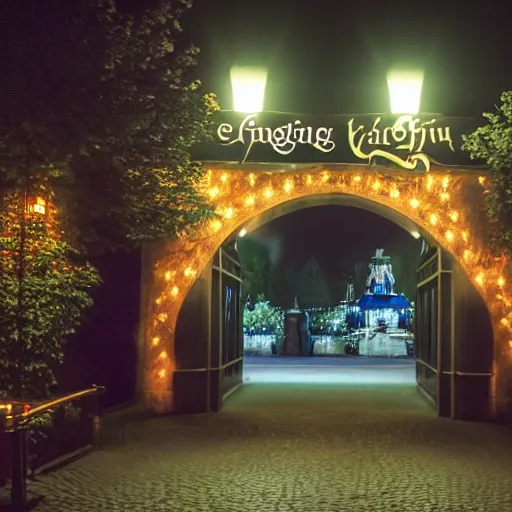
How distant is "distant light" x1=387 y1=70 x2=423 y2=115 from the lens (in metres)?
13.0

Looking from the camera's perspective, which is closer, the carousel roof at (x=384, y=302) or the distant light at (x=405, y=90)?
the distant light at (x=405, y=90)

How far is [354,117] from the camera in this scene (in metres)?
12.7

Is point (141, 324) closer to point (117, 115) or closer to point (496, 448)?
point (117, 115)

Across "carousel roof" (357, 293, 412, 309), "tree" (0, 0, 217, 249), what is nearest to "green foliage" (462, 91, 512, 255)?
"tree" (0, 0, 217, 249)

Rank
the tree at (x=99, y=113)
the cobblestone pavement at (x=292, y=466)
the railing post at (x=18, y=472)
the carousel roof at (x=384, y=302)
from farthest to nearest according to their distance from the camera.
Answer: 1. the carousel roof at (x=384, y=302)
2. the tree at (x=99, y=113)
3. the cobblestone pavement at (x=292, y=466)
4. the railing post at (x=18, y=472)

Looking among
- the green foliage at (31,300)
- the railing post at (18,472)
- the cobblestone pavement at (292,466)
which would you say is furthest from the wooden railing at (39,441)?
the green foliage at (31,300)

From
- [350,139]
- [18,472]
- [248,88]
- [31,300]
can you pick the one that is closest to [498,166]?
[350,139]

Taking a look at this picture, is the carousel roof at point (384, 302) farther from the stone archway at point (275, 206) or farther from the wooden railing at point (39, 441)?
the wooden railing at point (39, 441)

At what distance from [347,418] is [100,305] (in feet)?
14.8

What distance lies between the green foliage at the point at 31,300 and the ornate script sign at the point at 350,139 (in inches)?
179

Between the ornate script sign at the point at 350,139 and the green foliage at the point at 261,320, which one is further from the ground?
the ornate script sign at the point at 350,139

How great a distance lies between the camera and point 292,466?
28.0 feet

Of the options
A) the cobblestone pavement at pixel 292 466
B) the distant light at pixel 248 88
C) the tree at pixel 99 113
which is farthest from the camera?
the distant light at pixel 248 88

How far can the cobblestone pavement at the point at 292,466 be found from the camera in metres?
6.93
